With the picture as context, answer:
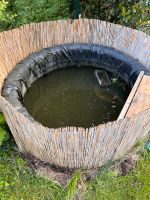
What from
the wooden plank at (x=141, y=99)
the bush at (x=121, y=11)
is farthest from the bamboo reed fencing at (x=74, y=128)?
the bush at (x=121, y=11)

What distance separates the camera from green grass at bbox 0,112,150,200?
9.91ft

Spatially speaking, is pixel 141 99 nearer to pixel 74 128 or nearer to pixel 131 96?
pixel 131 96

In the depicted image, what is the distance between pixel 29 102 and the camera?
3.81 metres

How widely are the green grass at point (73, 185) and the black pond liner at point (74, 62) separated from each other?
37.2 inches

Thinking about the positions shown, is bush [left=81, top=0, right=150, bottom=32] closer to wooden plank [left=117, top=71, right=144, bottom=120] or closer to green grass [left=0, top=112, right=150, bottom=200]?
wooden plank [left=117, top=71, right=144, bottom=120]

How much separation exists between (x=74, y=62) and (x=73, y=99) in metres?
0.63

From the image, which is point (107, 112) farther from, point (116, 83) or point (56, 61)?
point (56, 61)

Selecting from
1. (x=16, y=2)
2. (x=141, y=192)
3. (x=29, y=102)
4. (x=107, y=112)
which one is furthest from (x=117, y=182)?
(x=16, y=2)

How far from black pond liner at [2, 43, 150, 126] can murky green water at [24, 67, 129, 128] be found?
11cm

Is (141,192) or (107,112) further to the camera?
(107,112)

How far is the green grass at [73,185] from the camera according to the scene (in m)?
3.02

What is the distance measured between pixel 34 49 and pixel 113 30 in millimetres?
1052

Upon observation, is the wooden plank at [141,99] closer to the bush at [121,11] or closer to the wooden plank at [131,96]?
the wooden plank at [131,96]

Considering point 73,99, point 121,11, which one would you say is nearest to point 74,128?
point 73,99
